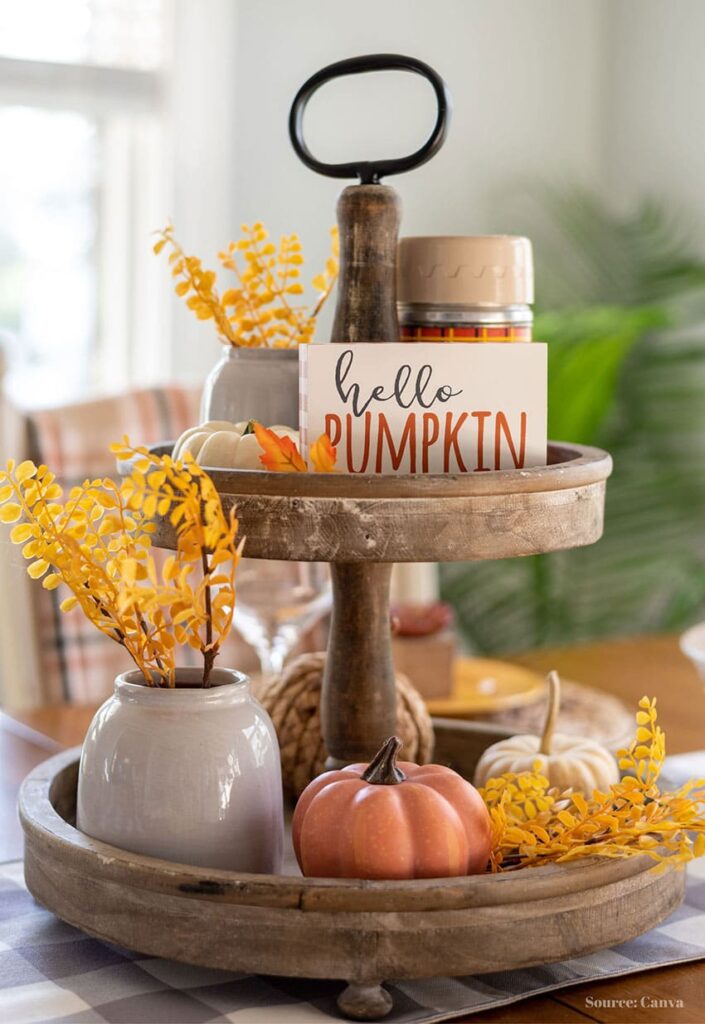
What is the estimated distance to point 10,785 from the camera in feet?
3.61

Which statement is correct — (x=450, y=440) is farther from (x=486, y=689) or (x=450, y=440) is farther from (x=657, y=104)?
(x=657, y=104)

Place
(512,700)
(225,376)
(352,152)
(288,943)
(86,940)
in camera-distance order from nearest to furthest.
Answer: (288,943)
(86,940)
(225,376)
(512,700)
(352,152)

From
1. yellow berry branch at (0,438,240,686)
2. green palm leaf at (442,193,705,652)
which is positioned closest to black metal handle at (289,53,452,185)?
yellow berry branch at (0,438,240,686)

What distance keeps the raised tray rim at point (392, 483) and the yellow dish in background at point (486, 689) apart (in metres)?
0.66

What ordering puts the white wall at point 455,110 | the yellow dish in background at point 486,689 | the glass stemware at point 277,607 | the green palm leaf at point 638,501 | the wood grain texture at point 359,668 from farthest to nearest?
the green palm leaf at point 638,501
the white wall at point 455,110
the yellow dish in background at point 486,689
the glass stemware at point 277,607
the wood grain texture at point 359,668

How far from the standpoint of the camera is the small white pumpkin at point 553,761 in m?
0.88

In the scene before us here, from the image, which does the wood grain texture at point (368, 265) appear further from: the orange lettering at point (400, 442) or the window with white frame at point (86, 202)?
the window with white frame at point (86, 202)

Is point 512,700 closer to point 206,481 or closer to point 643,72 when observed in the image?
point 206,481

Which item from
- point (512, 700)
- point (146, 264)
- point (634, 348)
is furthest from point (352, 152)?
point (512, 700)

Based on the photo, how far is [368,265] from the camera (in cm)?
80

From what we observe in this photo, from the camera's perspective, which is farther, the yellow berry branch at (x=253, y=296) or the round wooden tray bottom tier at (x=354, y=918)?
the yellow berry branch at (x=253, y=296)

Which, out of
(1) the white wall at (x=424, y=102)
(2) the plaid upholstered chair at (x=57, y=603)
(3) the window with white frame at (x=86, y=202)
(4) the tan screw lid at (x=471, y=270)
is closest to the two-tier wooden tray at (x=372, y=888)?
(4) the tan screw lid at (x=471, y=270)

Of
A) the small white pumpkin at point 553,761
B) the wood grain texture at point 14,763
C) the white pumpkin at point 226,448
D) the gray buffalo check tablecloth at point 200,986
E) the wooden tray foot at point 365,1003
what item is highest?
the white pumpkin at point 226,448

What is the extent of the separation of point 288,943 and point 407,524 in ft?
0.70
